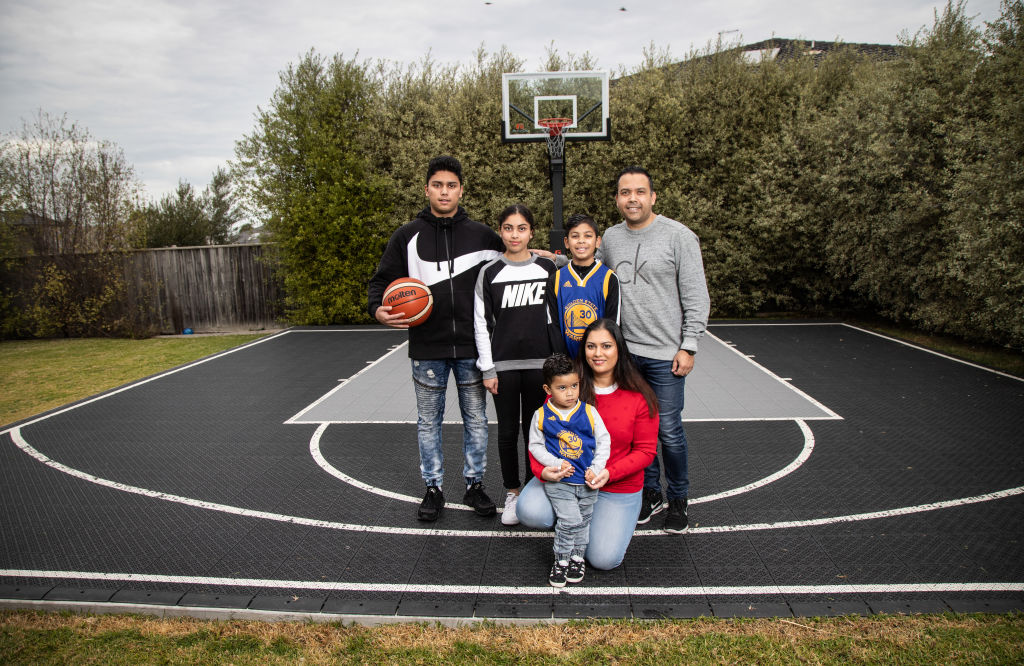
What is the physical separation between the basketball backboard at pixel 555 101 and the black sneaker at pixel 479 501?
648 centimetres

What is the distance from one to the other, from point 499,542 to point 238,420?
12.1 feet

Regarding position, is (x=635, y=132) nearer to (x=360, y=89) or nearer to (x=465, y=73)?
(x=465, y=73)

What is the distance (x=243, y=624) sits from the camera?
2875mm

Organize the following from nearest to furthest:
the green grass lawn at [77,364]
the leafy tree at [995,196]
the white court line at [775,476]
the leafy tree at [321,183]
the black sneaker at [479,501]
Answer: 1. the black sneaker at [479,501]
2. the white court line at [775,476]
3. the leafy tree at [995,196]
4. the green grass lawn at [77,364]
5. the leafy tree at [321,183]

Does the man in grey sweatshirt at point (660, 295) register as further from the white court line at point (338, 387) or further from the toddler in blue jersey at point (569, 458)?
the white court line at point (338, 387)

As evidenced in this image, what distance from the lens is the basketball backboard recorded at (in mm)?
9312

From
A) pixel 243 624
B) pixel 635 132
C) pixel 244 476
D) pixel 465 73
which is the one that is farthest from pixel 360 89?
pixel 243 624

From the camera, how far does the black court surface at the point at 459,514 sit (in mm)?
3023

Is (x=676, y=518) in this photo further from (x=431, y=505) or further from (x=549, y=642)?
(x=431, y=505)

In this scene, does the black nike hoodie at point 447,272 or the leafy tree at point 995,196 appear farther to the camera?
the leafy tree at point 995,196

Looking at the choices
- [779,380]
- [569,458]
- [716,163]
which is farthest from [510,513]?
[716,163]

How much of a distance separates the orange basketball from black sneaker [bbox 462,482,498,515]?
44.4 inches

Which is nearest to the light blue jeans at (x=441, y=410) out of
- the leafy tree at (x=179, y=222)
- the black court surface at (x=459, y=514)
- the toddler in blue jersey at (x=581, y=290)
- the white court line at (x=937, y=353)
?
the black court surface at (x=459, y=514)

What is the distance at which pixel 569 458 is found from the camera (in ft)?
10.1
